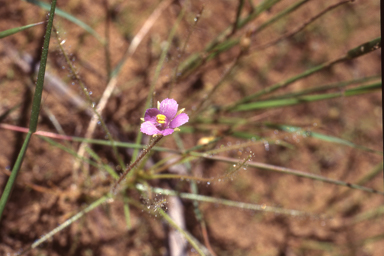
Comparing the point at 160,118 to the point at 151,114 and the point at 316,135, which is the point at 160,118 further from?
the point at 316,135

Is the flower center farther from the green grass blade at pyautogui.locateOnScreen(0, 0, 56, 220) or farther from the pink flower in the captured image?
the green grass blade at pyautogui.locateOnScreen(0, 0, 56, 220)

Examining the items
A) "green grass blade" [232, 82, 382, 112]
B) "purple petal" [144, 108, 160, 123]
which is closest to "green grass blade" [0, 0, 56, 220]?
"purple petal" [144, 108, 160, 123]

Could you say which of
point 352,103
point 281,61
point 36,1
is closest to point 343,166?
point 352,103

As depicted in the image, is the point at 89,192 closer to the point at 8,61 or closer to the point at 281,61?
the point at 8,61

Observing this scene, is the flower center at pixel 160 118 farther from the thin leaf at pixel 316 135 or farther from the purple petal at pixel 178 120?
the thin leaf at pixel 316 135

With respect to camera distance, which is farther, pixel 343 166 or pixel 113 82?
pixel 343 166

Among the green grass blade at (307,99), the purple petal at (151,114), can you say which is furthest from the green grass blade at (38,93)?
the green grass blade at (307,99)
